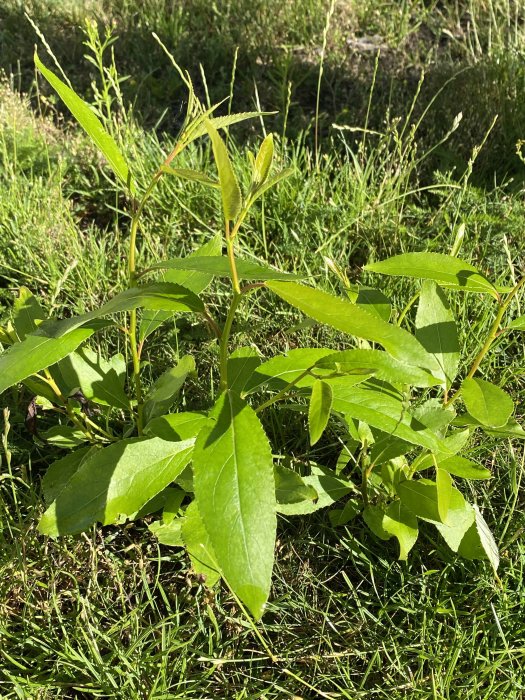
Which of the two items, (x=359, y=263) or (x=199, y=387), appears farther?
(x=359, y=263)

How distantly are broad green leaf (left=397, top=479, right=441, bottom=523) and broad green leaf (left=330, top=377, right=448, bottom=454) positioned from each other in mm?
180

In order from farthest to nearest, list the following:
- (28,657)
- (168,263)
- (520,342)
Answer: (520,342) → (28,657) → (168,263)

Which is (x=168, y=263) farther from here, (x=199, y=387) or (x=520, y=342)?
(x=520, y=342)

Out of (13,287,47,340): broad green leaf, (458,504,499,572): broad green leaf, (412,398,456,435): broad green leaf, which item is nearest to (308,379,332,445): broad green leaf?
(412,398,456,435): broad green leaf

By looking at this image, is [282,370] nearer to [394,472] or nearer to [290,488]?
[290,488]

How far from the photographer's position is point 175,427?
1443mm

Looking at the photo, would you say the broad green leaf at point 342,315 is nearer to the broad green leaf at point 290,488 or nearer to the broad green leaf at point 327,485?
the broad green leaf at point 290,488

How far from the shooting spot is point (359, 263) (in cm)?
283

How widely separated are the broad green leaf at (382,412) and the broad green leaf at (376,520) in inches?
14.6

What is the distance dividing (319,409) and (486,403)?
496 mm

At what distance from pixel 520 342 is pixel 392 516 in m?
1.04

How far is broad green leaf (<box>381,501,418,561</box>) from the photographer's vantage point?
169 centimetres

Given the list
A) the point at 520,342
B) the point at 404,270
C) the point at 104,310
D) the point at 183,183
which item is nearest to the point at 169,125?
the point at 183,183

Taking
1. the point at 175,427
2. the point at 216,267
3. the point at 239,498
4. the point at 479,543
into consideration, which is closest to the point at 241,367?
the point at 175,427
